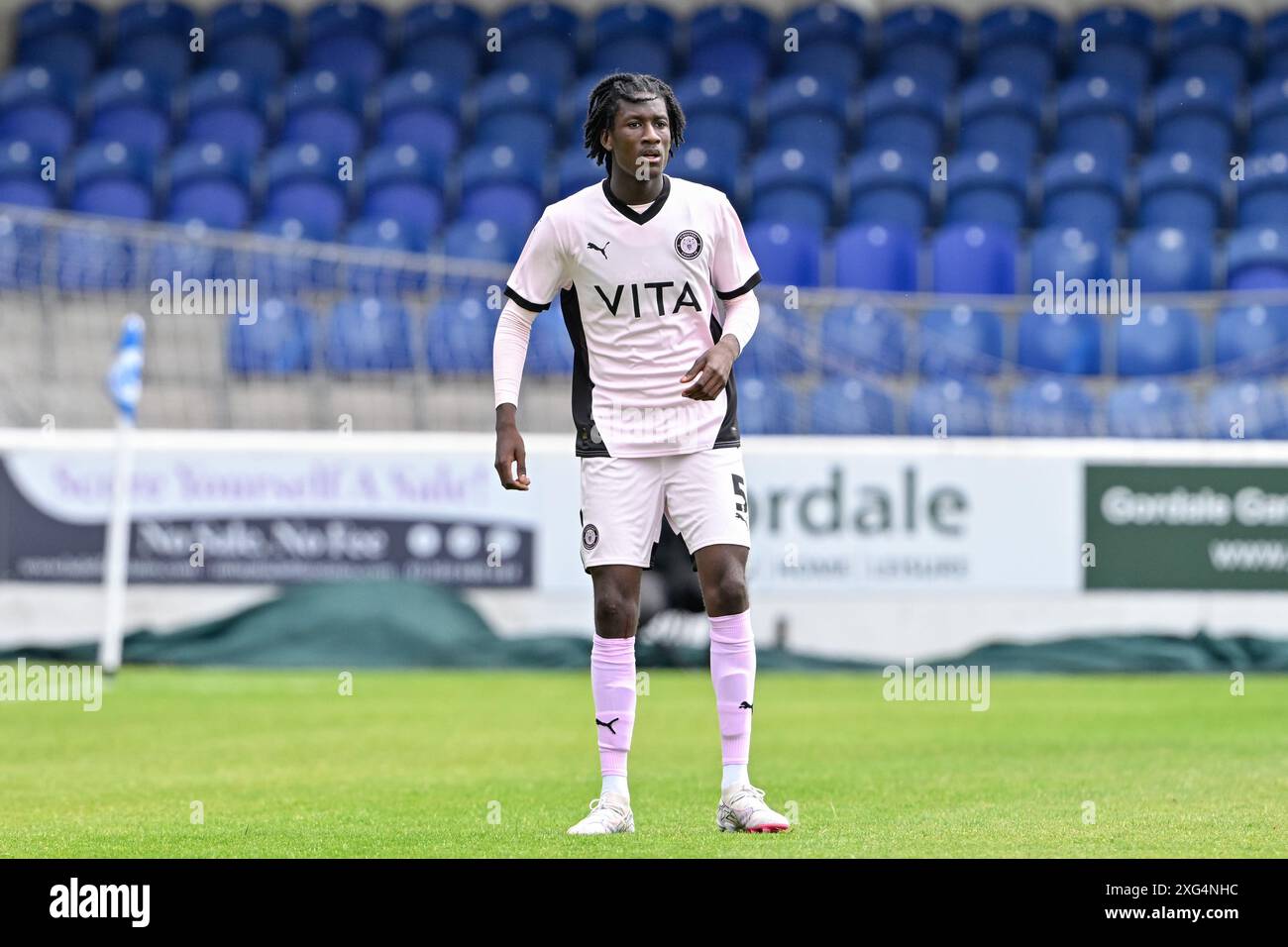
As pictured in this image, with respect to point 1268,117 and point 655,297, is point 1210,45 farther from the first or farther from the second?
point 655,297

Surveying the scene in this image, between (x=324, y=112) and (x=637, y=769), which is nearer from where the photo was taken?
(x=637, y=769)

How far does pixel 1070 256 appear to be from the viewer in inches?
738

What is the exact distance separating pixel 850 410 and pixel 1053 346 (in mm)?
2319

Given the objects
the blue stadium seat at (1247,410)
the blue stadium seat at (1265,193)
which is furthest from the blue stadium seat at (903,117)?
the blue stadium seat at (1247,410)

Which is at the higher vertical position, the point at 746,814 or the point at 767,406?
the point at 767,406

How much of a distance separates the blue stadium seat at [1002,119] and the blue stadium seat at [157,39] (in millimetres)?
8713

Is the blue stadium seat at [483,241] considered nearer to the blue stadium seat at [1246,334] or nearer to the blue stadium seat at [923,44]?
the blue stadium seat at [923,44]

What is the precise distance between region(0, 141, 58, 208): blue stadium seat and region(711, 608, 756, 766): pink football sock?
15614mm

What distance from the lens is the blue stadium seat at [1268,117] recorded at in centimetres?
2091

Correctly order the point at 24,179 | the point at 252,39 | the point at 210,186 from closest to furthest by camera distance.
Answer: the point at 210,186 < the point at 24,179 < the point at 252,39

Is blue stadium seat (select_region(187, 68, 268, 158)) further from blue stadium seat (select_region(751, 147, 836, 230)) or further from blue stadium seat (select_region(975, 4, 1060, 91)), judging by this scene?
blue stadium seat (select_region(975, 4, 1060, 91))

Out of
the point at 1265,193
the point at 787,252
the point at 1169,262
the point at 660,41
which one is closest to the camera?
the point at 787,252

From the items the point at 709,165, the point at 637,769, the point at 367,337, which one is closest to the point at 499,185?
the point at 709,165
